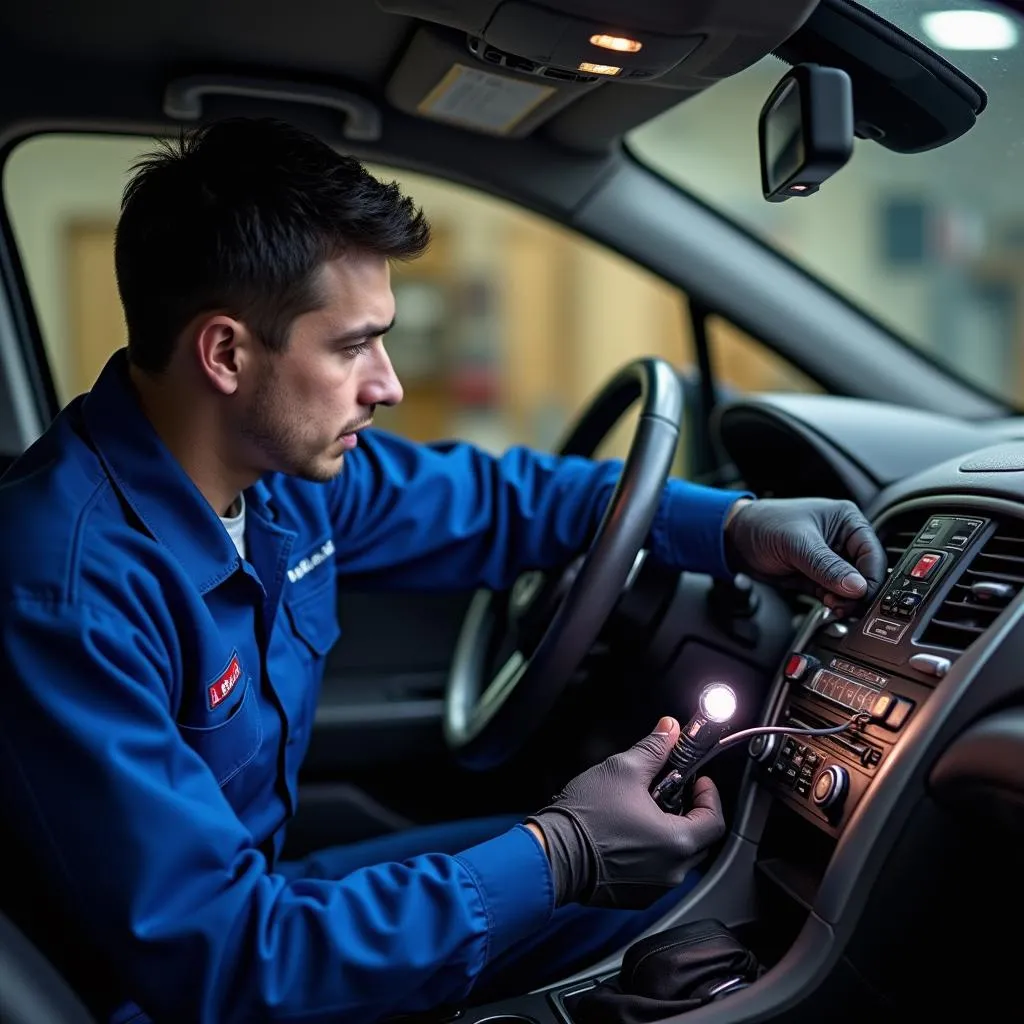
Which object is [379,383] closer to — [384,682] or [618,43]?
[618,43]

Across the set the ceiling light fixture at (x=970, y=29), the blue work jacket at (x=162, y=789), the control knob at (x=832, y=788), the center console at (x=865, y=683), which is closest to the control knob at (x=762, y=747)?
the center console at (x=865, y=683)

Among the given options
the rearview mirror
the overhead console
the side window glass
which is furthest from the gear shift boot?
the side window glass

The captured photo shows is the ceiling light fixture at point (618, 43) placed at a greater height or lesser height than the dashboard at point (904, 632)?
greater

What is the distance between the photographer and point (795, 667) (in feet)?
4.17

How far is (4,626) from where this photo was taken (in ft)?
3.00

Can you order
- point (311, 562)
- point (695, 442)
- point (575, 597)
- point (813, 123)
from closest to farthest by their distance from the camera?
point (813, 123) → point (575, 597) → point (311, 562) → point (695, 442)

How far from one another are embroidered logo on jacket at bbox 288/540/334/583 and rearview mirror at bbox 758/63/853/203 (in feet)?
2.31

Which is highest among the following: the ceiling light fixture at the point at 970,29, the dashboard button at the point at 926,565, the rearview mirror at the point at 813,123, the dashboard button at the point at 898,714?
the ceiling light fixture at the point at 970,29

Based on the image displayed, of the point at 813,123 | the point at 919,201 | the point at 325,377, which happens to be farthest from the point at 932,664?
the point at 919,201

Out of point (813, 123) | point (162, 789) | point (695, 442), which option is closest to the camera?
point (162, 789)

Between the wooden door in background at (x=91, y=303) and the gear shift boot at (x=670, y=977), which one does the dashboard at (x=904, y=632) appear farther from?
the wooden door in background at (x=91, y=303)

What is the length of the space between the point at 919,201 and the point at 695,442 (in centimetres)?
519

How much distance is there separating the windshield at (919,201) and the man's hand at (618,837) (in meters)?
0.69

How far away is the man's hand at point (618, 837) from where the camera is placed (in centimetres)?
102
